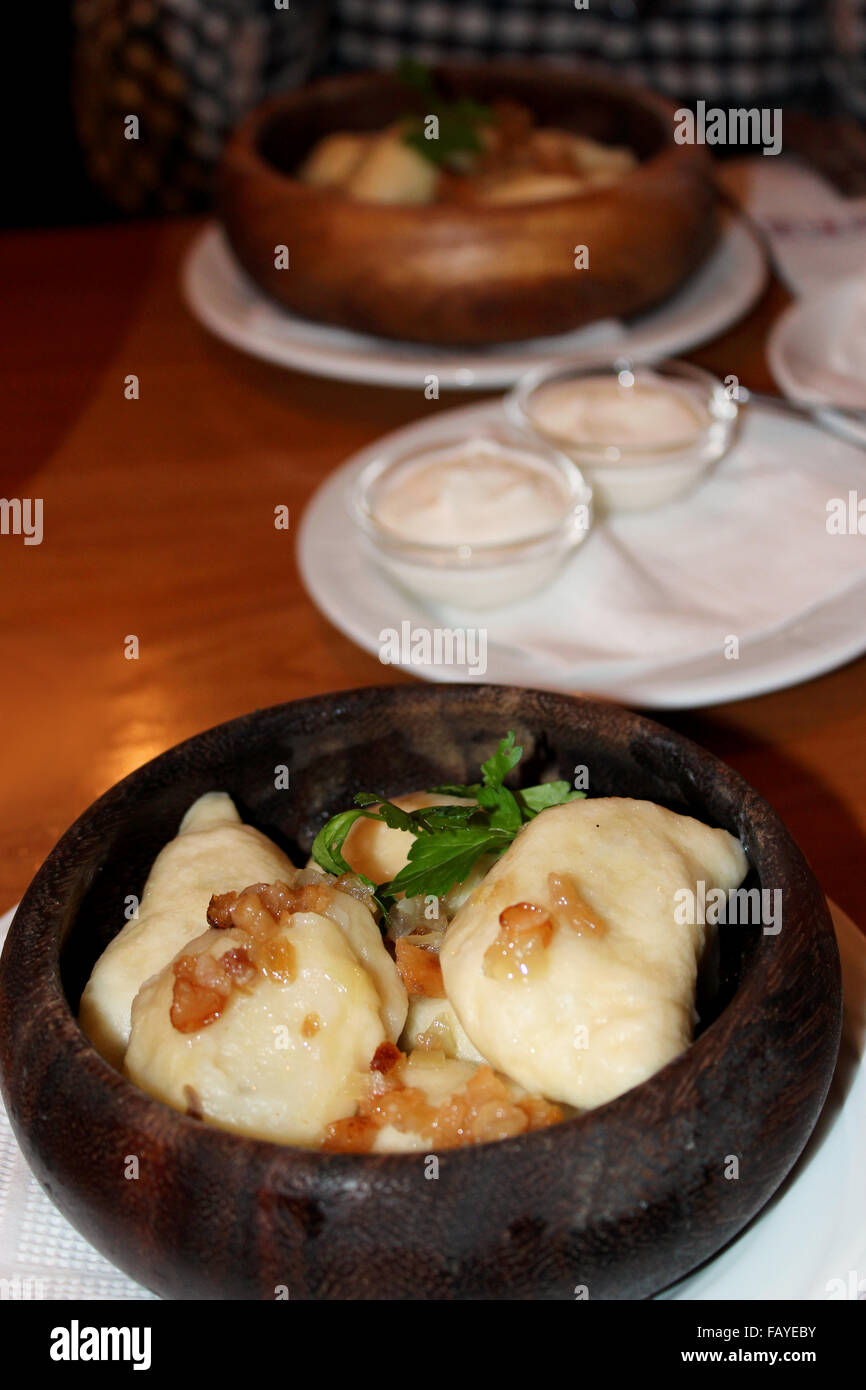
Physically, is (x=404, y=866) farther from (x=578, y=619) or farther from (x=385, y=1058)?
(x=578, y=619)

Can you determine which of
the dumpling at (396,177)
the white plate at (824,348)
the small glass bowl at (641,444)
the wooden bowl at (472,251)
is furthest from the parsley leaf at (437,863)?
the dumpling at (396,177)

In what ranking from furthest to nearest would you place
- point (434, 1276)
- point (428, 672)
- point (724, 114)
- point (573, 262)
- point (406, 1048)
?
point (724, 114), point (573, 262), point (428, 672), point (406, 1048), point (434, 1276)

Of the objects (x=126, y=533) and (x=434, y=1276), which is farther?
(x=126, y=533)

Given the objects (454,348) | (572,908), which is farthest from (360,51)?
(572,908)

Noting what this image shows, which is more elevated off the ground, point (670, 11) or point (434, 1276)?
point (670, 11)
